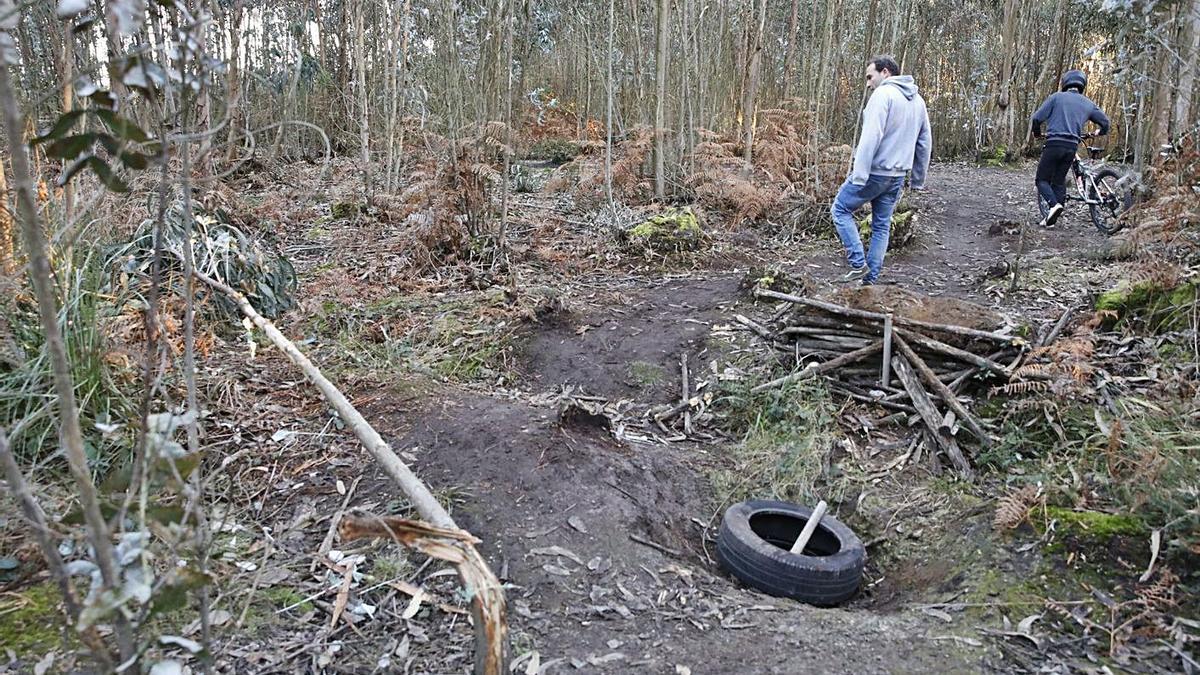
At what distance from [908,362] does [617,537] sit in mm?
2310

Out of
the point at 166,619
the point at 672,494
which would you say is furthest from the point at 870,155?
the point at 166,619

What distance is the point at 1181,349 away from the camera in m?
4.27

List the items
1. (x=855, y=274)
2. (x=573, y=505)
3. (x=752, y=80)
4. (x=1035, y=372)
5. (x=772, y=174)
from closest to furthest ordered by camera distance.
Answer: (x=573, y=505) → (x=1035, y=372) → (x=855, y=274) → (x=752, y=80) → (x=772, y=174)

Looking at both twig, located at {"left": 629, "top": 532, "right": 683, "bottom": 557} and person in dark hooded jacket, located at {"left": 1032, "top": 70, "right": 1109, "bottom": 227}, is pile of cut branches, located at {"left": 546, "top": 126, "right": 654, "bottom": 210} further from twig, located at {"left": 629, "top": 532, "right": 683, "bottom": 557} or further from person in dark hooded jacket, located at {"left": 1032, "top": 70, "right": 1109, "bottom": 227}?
twig, located at {"left": 629, "top": 532, "right": 683, "bottom": 557}

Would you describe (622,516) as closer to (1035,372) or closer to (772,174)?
(1035,372)

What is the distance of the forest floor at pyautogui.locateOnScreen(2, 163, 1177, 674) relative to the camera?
2.79 meters

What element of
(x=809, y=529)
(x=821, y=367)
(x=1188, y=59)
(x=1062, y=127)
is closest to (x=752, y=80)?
(x=1062, y=127)

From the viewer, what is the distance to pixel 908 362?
4730 millimetres

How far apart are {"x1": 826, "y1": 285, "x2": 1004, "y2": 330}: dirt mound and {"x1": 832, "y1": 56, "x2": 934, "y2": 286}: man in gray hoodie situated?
148 centimetres

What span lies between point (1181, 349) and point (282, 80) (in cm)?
1509

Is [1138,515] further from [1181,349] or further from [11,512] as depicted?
[11,512]

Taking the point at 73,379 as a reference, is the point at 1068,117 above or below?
above

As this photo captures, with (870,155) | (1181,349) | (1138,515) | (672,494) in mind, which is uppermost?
(870,155)

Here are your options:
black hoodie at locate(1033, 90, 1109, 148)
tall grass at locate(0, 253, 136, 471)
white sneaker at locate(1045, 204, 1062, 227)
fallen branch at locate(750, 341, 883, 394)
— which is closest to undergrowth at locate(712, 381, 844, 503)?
fallen branch at locate(750, 341, 883, 394)
